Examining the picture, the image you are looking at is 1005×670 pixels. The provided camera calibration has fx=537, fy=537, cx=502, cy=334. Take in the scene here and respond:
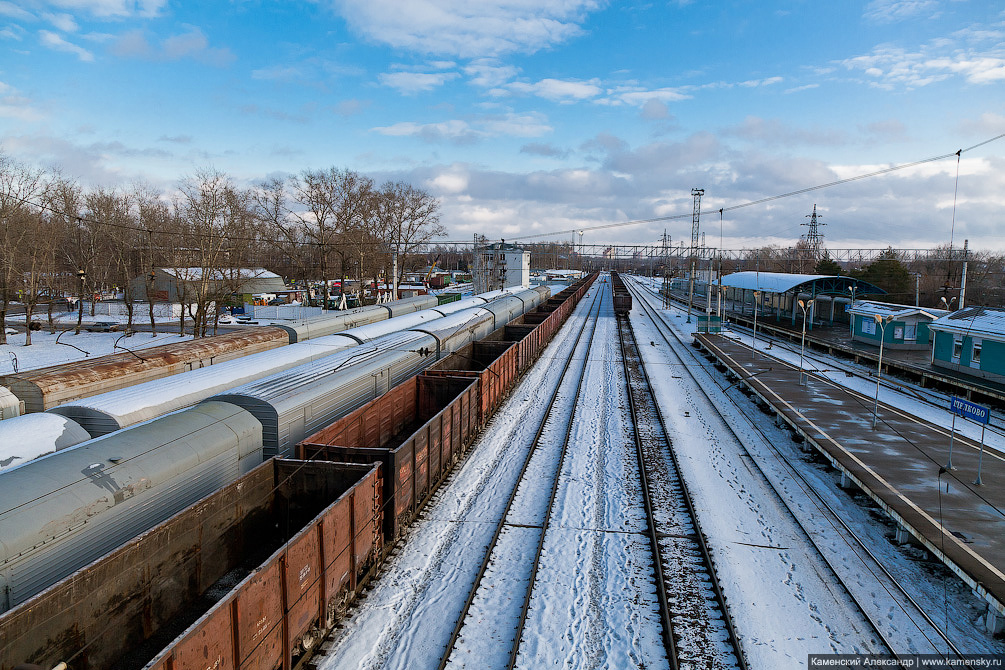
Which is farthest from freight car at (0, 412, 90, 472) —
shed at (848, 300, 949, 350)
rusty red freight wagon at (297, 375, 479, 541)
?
shed at (848, 300, 949, 350)

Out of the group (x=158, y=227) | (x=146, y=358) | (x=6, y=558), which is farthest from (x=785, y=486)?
(x=158, y=227)

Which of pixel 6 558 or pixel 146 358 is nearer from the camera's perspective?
pixel 6 558

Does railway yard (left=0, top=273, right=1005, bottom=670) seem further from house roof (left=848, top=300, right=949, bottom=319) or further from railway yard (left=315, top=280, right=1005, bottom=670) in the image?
house roof (left=848, top=300, right=949, bottom=319)

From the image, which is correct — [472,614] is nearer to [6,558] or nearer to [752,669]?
[752,669]

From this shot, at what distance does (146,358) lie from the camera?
685 inches

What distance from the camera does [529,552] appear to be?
32.8 feet

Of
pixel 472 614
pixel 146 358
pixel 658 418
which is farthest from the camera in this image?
pixel 658 418

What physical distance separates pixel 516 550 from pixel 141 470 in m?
6.37

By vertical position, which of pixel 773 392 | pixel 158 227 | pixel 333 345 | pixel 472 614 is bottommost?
pixel 472 614

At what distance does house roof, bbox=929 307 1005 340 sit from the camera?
70.0 ft

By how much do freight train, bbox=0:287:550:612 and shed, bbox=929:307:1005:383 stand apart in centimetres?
2403

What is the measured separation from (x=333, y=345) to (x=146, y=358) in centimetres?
580

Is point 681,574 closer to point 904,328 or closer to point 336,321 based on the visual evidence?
point 336,321

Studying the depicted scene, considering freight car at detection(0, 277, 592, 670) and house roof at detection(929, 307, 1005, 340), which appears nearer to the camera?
freight car at detection(0, 277, 592, 670)
